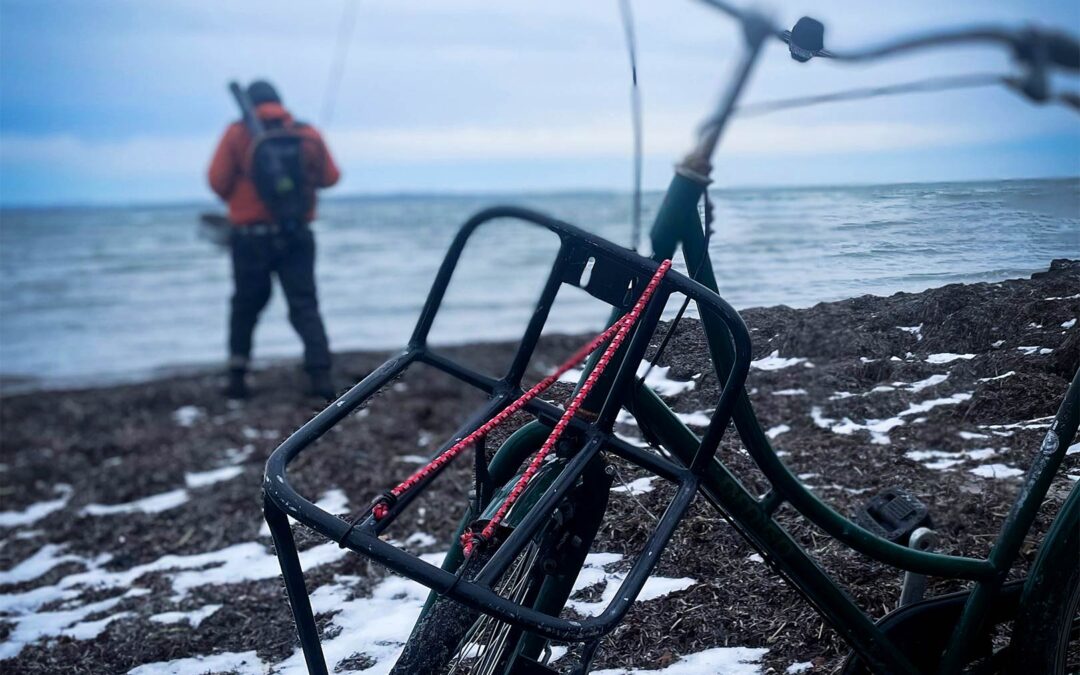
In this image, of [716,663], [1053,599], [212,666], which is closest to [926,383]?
[1053,599]

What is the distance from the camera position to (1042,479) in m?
2.16

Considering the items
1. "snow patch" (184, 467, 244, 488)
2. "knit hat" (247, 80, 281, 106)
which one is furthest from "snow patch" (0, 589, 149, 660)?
"knit hat" (247, 80, 281, 106)

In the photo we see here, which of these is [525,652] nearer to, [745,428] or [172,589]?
[745,428]

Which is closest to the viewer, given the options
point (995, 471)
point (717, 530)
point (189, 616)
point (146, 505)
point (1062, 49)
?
point (1062, 49)

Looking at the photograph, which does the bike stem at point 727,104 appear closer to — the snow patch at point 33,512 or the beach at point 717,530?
the beach at point 717,530

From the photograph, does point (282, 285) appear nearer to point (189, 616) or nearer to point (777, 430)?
point (189, 616)

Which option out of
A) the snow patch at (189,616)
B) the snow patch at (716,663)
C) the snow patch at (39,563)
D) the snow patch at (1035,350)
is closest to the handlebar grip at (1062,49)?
the snow patch at (1035,350)

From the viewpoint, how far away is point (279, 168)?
698 centimetres

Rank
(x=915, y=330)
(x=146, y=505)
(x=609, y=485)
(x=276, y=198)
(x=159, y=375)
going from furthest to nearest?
(x=159, y=375) → (x=276, y=198) → (x=146, y=505) → (x=915, y=330) → (x=609, y=485)

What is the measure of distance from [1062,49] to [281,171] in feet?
20.6

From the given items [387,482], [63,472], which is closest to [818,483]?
[387,482]

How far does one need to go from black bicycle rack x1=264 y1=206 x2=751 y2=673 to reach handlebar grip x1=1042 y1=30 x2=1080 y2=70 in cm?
66

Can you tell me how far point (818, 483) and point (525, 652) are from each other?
5.40 feet

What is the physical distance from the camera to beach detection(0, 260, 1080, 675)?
2.49 m
